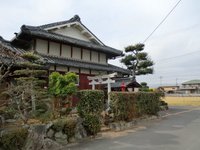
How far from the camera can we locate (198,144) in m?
8.88

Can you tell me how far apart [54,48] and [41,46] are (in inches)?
44.3

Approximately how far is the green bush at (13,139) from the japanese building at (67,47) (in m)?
6.59

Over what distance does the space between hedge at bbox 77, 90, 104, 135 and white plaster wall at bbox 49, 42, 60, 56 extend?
271 inches

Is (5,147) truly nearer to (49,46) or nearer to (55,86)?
(55,86)

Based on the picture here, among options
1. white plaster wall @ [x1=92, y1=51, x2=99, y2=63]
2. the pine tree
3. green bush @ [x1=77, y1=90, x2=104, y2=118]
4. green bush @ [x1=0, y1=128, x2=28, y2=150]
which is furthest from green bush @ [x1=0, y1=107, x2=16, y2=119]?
white plaster wall @ [x1=92, y1=51, x2=99, y2=63]

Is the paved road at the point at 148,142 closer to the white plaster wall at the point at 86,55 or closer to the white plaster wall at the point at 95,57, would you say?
the white plaster wall at the point at 86,55

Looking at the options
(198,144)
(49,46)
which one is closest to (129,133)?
(198,144)

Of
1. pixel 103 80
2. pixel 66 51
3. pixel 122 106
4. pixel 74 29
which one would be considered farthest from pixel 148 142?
pixel 74 29

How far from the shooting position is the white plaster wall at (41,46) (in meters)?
16.0

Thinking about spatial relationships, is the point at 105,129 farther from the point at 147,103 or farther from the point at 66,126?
the point at 147,103

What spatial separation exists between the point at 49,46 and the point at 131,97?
7.18 meters

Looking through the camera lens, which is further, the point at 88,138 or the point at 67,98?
the point at 67,98

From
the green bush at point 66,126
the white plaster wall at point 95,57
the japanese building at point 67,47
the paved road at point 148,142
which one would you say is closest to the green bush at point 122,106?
the paved road at point 148,142

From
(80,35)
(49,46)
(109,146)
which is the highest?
(80,35)
